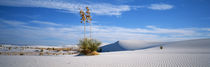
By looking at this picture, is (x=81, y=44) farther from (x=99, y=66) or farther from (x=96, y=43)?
(x=99, y=66)

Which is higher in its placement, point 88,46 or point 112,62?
point 88,46

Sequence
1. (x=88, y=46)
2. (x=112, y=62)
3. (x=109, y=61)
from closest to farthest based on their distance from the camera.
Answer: (x=112, y=62), (x=109, y=61), (x=88, y=46)

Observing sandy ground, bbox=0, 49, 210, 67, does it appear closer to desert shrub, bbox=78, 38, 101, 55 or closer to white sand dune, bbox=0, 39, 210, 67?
white sand dune, bbox=0, 39, 210, 67

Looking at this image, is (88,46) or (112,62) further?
(88,46)

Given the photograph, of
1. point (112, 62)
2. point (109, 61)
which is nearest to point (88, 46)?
point (109, 61)

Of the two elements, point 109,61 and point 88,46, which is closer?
point 109,61

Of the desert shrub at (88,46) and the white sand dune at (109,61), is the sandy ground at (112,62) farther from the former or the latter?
the desert shrub at (88,46)

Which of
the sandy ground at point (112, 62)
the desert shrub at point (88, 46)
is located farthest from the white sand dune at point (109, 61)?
the desert shrub at point (88, 46)

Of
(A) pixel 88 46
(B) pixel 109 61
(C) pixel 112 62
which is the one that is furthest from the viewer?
(A) pixel 88 46

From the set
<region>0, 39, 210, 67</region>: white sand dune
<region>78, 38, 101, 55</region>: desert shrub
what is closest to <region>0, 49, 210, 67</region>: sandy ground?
<region>0, 39, 210, 67</region>: white sand dune

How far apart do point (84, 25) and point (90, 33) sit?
1479 millimetres

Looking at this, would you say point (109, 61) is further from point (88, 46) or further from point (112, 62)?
point (88, 46)

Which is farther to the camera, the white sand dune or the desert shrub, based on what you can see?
the desert shrub

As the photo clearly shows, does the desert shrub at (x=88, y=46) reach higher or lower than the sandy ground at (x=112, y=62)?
higher
